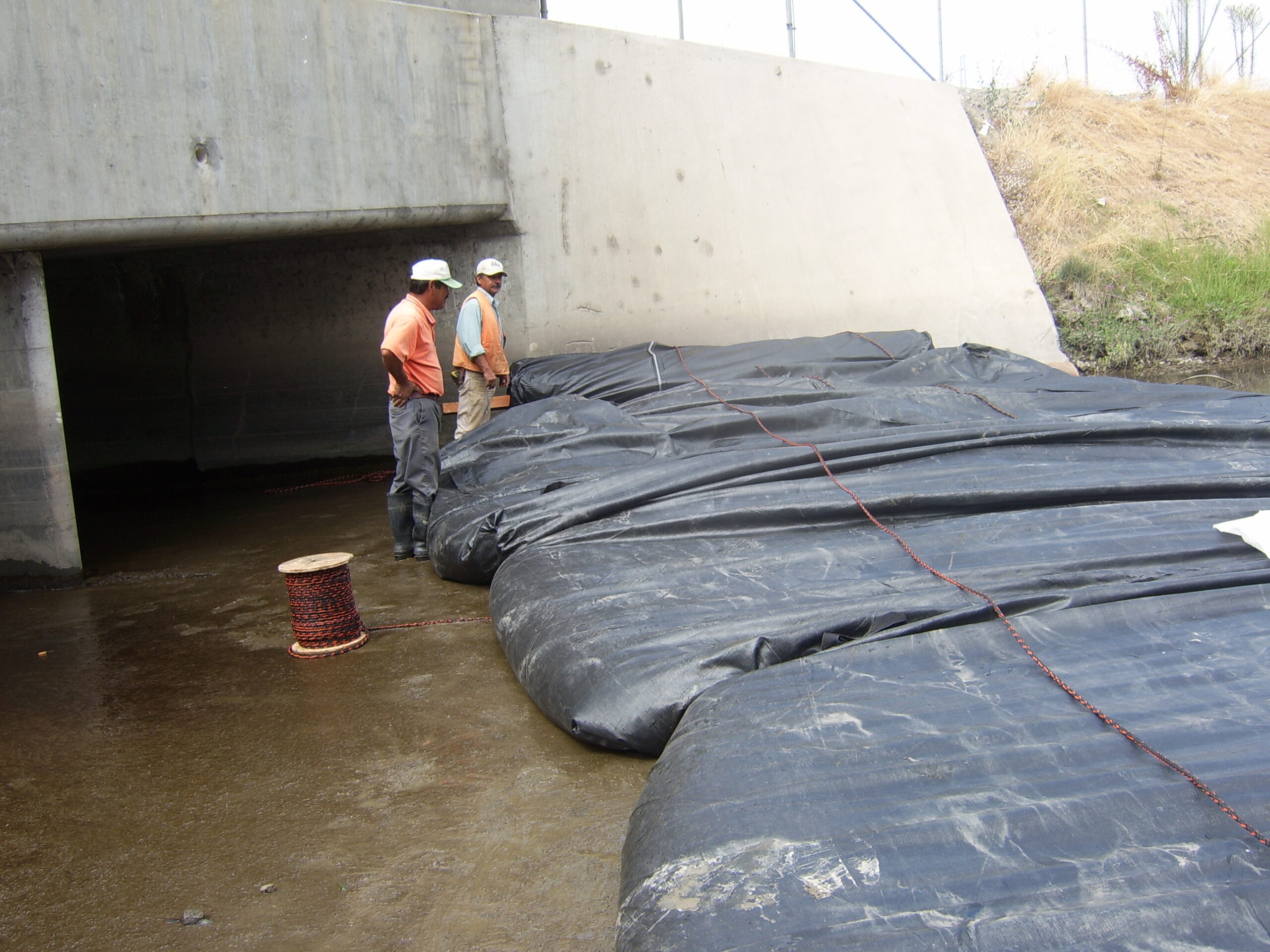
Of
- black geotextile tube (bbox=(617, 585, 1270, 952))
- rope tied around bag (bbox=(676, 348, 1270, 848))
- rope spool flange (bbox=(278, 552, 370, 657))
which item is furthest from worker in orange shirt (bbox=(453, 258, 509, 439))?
black geotextile tube (bbox=(617, 585, 1270, 952))

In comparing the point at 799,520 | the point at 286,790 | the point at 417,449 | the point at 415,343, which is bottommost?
the point at 286,790

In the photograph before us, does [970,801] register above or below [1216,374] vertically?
below

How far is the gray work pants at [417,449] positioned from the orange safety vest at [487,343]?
2.36ft

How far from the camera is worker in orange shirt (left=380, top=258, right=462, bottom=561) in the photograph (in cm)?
479

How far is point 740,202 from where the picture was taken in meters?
7.53

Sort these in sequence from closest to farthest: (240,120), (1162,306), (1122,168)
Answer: (240,120), (1162,306), (1122,168)

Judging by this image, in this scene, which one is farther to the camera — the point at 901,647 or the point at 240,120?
the point at 240,120

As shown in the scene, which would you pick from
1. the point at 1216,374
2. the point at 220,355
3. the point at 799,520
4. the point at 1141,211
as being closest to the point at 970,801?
the point at 799,520

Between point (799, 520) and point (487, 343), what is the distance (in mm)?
2671

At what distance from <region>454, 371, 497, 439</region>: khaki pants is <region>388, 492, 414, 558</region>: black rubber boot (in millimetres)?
781

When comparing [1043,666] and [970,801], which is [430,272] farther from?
[970,801]

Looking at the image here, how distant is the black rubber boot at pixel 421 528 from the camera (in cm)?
501

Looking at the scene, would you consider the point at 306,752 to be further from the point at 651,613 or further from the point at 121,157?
the point at 121,157

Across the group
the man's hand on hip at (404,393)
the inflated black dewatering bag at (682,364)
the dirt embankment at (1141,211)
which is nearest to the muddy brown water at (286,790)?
the man's hand on hip at (404,393)
